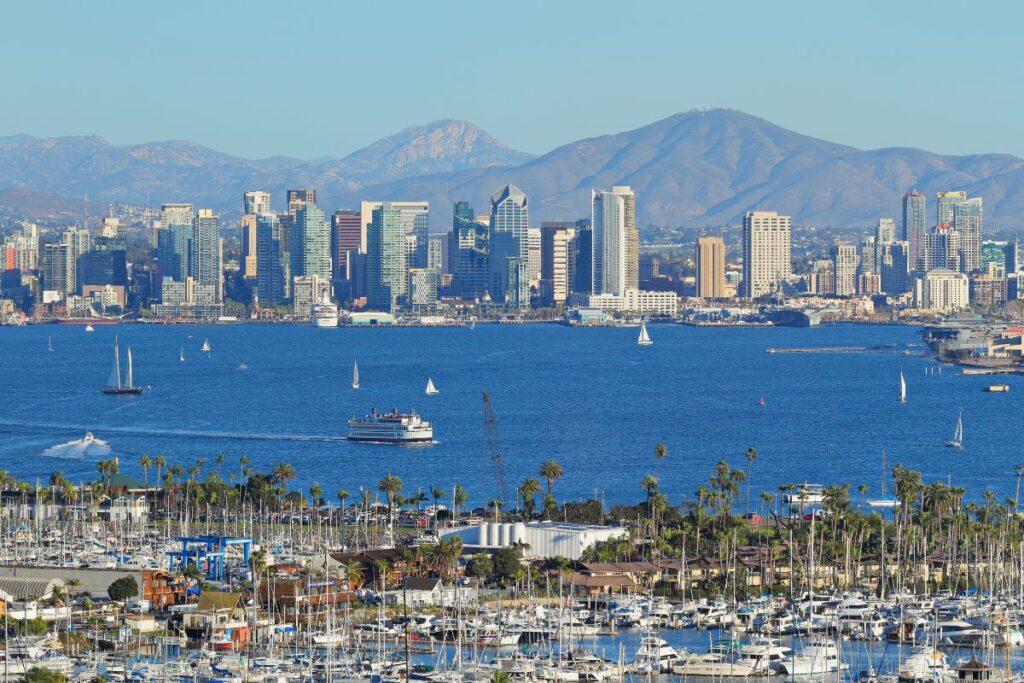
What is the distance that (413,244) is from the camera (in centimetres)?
19638

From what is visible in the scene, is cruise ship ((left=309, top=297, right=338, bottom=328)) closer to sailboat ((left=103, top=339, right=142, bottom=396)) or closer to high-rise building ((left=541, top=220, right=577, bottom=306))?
high-rise building ((left=541, top=220, right=577, bottom=306))

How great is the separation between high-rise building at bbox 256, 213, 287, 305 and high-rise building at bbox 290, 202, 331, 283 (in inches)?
46.9

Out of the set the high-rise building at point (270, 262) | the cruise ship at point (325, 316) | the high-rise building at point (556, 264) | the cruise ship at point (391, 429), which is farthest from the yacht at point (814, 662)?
the high-rise building at point (556, 264)

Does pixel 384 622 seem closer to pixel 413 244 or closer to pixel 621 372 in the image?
pixel 621 372

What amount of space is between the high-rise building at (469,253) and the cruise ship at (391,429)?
12894cm

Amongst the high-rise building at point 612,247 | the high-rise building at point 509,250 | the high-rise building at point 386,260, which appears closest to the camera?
the high-rise building at point 386,260

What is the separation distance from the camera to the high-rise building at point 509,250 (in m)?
184

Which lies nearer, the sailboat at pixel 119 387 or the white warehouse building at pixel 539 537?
the white warehouse building at pixel 539 537

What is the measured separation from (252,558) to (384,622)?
11.6ft

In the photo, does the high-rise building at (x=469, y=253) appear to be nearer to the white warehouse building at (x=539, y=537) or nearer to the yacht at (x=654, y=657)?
the white warehouse building at (x=539, y=537)

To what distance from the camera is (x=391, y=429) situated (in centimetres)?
5641

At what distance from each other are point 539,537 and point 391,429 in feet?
73.8

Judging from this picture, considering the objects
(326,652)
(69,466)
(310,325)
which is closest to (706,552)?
(326,652)

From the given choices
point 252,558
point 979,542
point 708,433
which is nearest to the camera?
point 252,558
